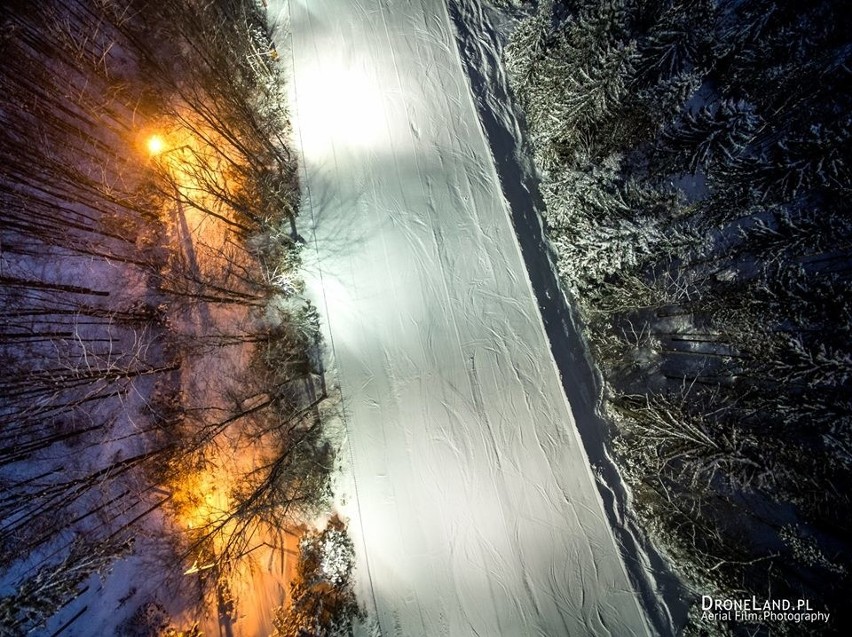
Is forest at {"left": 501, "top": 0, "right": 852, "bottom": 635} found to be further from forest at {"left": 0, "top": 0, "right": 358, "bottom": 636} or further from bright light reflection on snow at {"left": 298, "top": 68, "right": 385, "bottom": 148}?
forest at {"left": 0, "top": 0, "right": 358, "bottom": 636}

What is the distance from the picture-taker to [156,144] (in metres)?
7.38

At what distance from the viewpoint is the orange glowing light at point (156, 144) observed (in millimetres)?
7359

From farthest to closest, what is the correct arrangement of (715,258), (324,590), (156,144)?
(156,144)
(324,590)
(715,258)

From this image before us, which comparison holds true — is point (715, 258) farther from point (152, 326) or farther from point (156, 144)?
point (156, 144)

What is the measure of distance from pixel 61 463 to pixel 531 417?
296 inches

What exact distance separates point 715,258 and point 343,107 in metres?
5.71

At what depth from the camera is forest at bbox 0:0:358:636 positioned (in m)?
6.30

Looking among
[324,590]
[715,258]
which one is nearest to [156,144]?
[324,590]

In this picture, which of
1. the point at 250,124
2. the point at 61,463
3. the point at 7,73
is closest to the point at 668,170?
the point at 250,124

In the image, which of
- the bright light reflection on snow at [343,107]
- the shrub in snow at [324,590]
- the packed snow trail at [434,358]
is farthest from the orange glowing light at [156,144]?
the shrub in snow at [324,590]

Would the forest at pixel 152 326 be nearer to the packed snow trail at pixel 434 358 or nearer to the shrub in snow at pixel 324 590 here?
the shrub in snow at pixel 324 590

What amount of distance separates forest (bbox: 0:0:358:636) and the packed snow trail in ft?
2.30

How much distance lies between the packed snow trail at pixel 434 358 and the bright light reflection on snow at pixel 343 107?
2 centimetres

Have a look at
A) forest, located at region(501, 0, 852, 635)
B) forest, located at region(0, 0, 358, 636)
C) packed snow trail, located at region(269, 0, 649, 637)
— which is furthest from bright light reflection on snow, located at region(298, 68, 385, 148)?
forest, located at region(501, 0, 852, 635)
